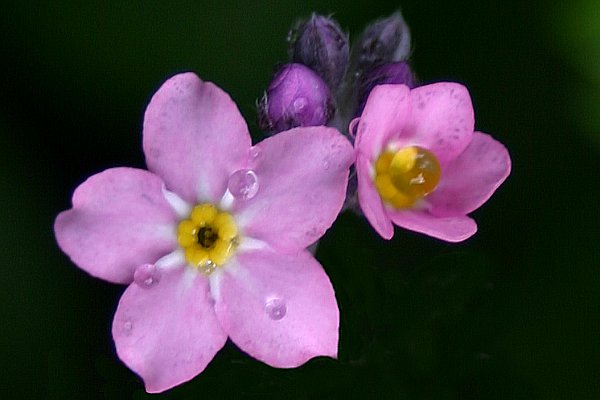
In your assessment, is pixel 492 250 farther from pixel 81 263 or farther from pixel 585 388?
pixel 81 263

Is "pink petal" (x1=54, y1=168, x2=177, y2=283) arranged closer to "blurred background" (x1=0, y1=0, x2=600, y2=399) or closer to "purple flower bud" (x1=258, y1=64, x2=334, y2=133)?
"purple flower bud" (x1=258, y1=64, x2=334, y2=133)

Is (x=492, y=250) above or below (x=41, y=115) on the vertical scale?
below

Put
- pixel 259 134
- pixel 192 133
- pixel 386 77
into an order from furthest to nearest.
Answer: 1. pixel 259 134
2. pixel 386 77
3. pixel 192 133

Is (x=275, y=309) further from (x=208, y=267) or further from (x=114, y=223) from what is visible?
(x=114, y=223)

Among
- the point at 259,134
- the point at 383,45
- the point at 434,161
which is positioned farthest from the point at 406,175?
the point at 259,134

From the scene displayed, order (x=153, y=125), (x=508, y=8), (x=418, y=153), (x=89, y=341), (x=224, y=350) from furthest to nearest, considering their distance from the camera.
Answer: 1. (x=508, y=8)
2. (x=89, y=341)
3. (x=224, y=350)
4. (x=418, y=153)
5. (x=153, y=125)

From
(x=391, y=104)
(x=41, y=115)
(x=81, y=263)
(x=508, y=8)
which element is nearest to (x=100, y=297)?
(x=41, y=115)

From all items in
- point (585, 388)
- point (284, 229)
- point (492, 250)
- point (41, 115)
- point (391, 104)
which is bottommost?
point (585, 388)

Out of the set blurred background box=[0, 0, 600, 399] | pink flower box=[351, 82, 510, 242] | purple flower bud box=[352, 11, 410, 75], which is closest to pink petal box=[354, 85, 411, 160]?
pink flower box=[351, 82, 510, 242]
